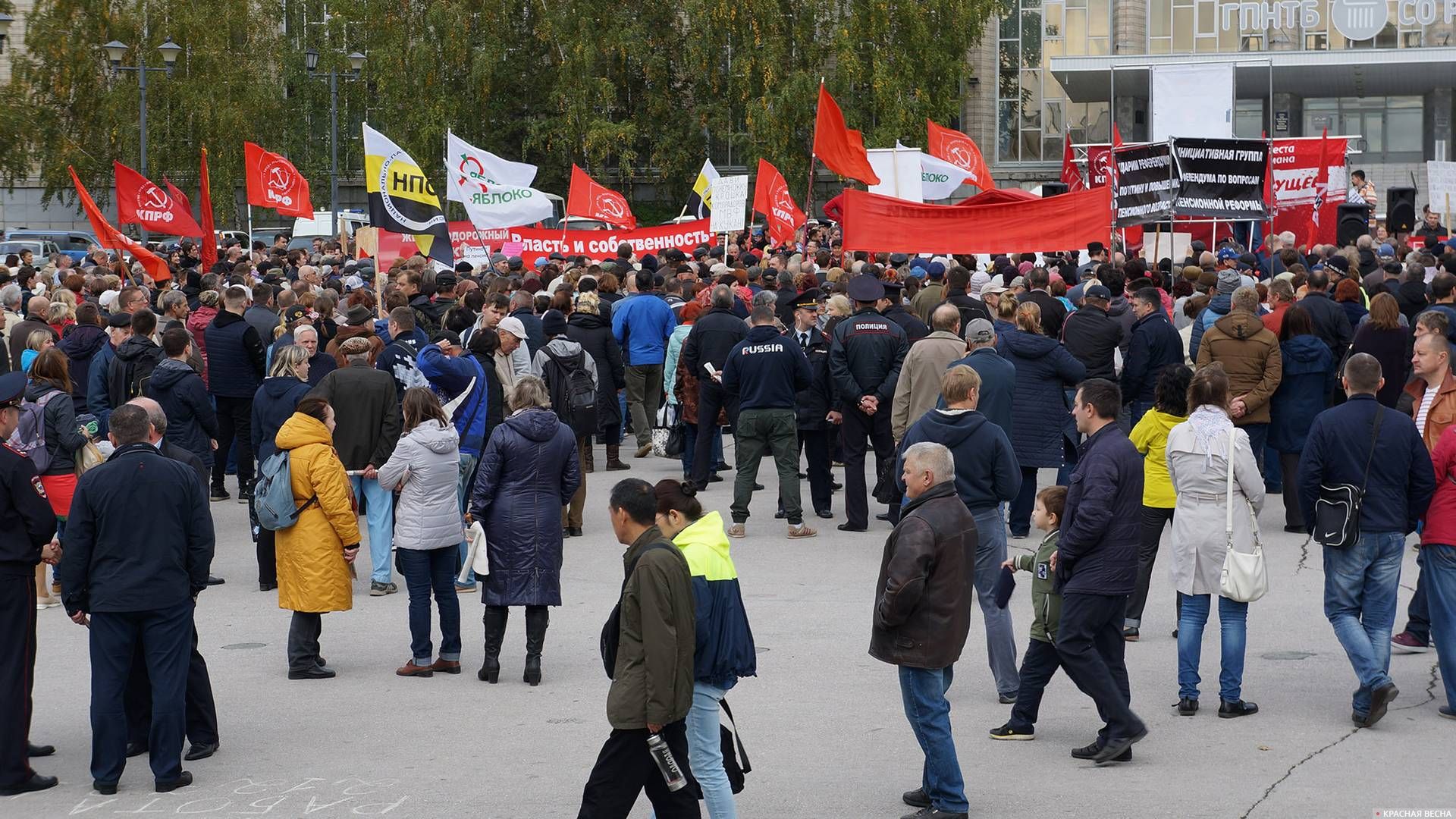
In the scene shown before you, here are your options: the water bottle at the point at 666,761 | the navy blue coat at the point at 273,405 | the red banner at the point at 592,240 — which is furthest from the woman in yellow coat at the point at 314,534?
the red banner at the point at 592,240

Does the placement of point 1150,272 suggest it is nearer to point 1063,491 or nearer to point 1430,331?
point 1430,331

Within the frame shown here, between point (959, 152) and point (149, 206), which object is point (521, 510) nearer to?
point (149, 206)

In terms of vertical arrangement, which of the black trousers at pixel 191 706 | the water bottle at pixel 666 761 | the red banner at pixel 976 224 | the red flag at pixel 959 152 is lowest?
the black trousers at pixel 191 706

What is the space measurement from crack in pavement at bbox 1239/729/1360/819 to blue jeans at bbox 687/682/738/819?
2.19 metres

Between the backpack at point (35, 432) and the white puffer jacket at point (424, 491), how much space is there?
253 cm

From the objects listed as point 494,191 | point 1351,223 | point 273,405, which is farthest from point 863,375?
point 1351,223

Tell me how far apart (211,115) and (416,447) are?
38751 millimetres

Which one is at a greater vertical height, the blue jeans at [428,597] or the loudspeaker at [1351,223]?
the loudspeaker at [1351,223]

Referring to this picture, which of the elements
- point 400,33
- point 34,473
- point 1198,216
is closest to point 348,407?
point 34,473

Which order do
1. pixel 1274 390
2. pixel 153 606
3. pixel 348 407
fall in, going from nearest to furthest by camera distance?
pixel 153 606, pixel 348 407, pixel 1274 390

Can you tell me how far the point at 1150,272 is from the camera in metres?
17.1

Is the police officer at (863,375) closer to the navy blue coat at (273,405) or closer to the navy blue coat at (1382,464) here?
the navy blue coat at (273,405)

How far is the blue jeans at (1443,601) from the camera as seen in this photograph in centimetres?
773

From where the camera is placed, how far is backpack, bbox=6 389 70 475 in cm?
1001
